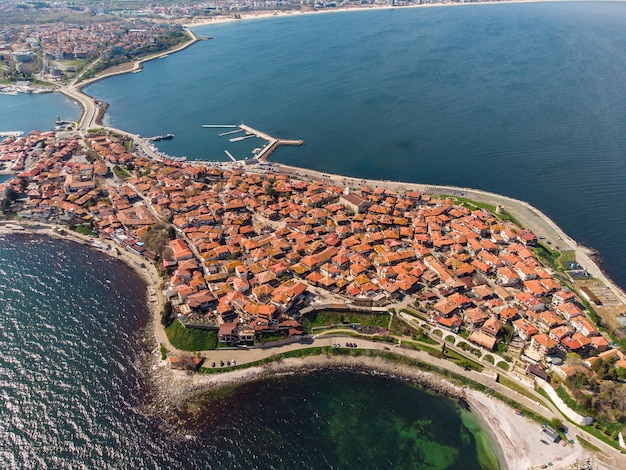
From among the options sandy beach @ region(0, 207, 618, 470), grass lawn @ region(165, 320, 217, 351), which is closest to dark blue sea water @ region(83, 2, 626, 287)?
sandy beach @ region(0, 207, 618, 470)

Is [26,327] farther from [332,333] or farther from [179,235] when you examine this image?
[332,333]

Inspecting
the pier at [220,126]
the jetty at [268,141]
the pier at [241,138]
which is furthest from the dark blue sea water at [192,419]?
the pier at [220,126]

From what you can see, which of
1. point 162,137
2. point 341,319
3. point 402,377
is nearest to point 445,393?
point 402,377

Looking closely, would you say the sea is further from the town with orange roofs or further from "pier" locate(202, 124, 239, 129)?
the town with orange roofs

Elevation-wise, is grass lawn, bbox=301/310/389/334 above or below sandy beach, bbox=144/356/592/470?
above

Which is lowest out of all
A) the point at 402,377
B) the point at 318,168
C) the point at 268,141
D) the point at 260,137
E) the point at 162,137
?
the point at 402,377

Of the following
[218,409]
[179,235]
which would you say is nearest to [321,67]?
[179,235]

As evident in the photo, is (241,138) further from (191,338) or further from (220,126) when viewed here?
(191,338)
